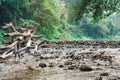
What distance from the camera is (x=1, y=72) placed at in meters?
12.2

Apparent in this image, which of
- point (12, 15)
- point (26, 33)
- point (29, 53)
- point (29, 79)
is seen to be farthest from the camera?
point (12, 15)

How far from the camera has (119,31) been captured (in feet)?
215

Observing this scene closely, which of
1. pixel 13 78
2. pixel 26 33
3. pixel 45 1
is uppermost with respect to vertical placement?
pixel 45 1

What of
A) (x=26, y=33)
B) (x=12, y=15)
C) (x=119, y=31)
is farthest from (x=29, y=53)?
(x=119, y=31)

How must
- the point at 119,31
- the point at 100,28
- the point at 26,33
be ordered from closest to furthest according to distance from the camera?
1. the point at 26,33
2. the point at 100,28
3. the point at 119,31

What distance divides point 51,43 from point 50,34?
403 inches

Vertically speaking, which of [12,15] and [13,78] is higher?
[12,15]

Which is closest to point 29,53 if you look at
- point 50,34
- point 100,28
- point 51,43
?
point 51,43

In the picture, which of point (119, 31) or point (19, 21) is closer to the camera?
point (19, 21)

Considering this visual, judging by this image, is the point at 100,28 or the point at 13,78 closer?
the point at 13,78

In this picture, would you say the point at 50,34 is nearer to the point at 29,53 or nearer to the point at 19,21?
the point at 19,21

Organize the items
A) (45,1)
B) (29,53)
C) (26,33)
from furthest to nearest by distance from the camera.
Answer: (45,1) < (26,33) < (29,53)

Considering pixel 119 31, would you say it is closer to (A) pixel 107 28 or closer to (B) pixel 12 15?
(A) pixel 107 28

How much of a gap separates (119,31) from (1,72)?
54815 millimetres
